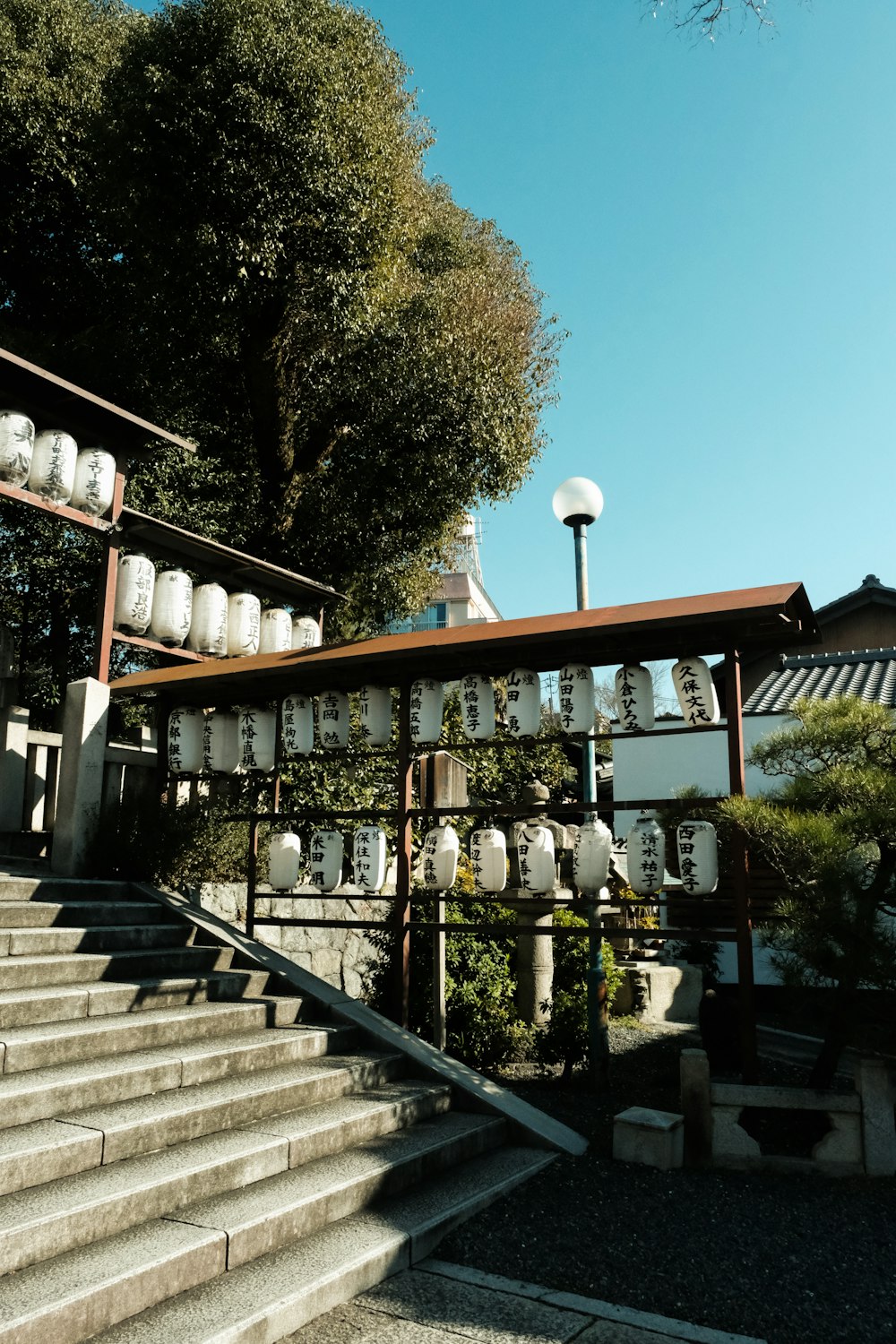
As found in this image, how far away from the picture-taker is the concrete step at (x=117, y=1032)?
4.93 m

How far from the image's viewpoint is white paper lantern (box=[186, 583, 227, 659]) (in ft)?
33.9

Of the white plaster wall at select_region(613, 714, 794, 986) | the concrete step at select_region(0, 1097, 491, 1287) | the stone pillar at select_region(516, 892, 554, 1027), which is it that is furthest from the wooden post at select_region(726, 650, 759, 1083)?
the white plaster wall at select_region(613, 714, 794, 986)

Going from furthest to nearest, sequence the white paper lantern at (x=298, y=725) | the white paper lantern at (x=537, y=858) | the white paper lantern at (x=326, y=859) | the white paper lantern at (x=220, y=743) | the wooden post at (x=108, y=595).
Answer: the white paper lantern at (x=220, y=743) < the wooden post at (x=108, y=595) < the white paper lantern at (x=298, y=725) < the white paper lantern at (x=326, y=859) < the white paper lantern at (x=537, y=858)

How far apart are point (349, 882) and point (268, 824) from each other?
1.74 m

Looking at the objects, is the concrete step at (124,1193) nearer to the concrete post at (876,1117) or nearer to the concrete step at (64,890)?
the concrete step at (64,890)

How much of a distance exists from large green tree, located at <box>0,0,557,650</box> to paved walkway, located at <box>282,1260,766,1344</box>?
12.1 m

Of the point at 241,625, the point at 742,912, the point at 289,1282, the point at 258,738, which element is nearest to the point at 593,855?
the point at 742,912

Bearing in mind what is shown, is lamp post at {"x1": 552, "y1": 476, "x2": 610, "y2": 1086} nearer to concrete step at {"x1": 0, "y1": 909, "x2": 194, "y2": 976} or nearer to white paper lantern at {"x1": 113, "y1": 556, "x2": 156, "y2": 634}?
concrete step at {"x1": 0, "y1": 909, "x2": 194, "y2": 976}

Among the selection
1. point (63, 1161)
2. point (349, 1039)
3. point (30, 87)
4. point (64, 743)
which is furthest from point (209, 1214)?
point (30, 87)

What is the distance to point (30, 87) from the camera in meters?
14.5

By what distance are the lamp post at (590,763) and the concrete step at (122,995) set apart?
2.69 meters

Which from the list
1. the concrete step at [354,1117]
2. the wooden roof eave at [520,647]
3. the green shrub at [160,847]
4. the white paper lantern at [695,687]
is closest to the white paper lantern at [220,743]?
the wooden roof eave at [520,647]

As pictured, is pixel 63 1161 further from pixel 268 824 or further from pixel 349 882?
pixel 349 882

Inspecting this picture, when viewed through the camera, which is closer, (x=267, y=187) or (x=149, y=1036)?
(x=149, y=1036)
